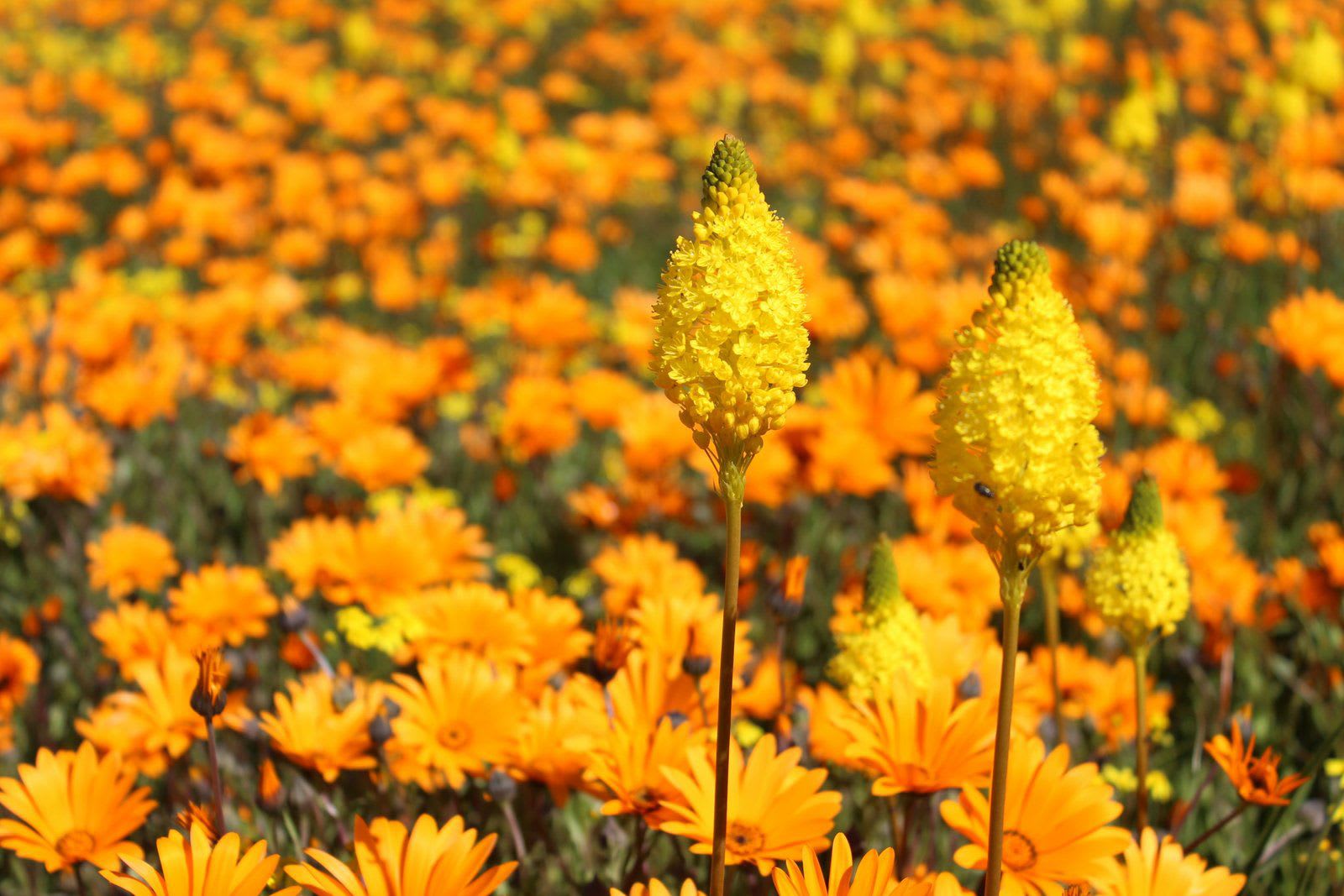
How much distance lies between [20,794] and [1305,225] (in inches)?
265

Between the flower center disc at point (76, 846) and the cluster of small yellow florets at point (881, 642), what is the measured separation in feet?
4.73

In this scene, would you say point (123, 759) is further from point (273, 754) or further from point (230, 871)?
point (230, 871)

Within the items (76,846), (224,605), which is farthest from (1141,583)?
(224,605)

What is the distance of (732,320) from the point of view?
54.6 inches

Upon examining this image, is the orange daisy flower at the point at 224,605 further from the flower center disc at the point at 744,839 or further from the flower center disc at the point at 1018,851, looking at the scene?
the flower center disc at the point at 1018,851

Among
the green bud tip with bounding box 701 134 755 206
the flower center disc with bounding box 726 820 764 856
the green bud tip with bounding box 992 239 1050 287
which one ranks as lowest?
the flower center disc with bounding box 726 820 764 856

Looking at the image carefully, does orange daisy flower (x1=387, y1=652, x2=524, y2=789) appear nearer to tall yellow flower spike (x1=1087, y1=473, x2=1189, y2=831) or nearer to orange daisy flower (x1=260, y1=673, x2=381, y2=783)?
orange daisy flower (x1=260, y1=673, x2=381, y2=783)

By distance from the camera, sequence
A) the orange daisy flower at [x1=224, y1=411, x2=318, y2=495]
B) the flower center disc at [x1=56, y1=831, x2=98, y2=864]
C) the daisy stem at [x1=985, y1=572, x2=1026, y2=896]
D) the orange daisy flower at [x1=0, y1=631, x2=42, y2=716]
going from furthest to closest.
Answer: the orange daisy flower at [x1=224, y1=411, x2=318, y2=495] → the orange daisy flower at [x1=0, y1=631, x2=42, y2=716] → the flower center disc at [x1=56, y1=831, x2=98, y2=864] → the daisy stem at [x1=985, y1=572, x2=1026, y2=896]

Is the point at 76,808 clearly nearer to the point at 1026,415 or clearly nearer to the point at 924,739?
the point at 924,739

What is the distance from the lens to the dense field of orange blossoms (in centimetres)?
171

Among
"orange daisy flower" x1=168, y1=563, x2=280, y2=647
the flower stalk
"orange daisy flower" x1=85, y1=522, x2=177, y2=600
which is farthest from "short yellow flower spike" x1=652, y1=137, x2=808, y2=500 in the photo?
"orange daisy flower" x1=85, y1=522, x2=177, y2=600

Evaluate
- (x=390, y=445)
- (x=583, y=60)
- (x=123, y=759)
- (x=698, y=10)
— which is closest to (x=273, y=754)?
(x=123, y=759)

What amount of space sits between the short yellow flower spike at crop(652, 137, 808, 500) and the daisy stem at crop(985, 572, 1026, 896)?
359mm

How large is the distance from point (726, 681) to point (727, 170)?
66cm
